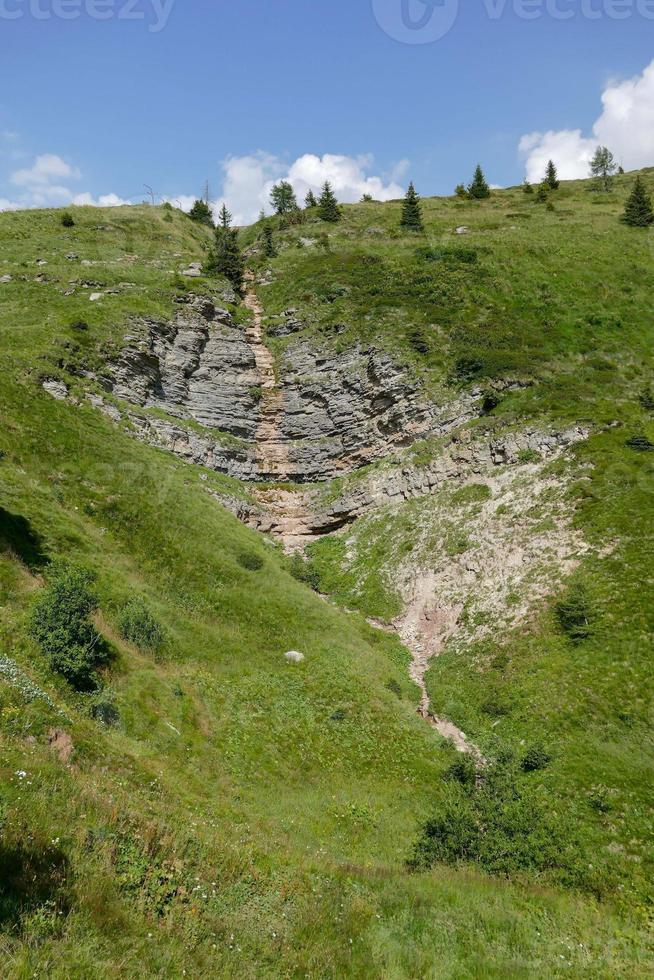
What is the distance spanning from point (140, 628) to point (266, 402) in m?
36.6

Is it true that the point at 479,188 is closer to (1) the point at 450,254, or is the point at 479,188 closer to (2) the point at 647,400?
(1) the point at 450,254

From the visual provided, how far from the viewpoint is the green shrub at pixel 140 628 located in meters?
21.1

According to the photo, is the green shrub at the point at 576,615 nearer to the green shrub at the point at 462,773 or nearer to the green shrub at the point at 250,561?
the green shrub at the point at 462,773

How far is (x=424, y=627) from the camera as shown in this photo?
3241 centimetres

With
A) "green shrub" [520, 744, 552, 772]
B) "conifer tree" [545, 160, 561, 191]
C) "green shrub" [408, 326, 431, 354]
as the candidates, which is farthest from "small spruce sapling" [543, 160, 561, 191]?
"green shrub" [520, 744, 552, 772]

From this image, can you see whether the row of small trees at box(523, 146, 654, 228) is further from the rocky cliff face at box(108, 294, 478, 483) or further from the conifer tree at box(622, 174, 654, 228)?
the rocky cliff face at box(108, 294, 478, 483)

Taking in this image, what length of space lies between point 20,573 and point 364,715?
621 inches

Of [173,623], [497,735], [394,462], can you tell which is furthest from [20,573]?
[394,462]

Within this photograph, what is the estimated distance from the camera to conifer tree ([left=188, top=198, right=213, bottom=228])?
11819 centimetres

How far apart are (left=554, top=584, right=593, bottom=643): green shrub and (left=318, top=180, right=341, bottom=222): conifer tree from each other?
3546 inches

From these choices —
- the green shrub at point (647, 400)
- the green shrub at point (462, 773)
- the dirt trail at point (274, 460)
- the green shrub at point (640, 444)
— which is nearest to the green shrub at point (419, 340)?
the dirt trail at point (274, 460)

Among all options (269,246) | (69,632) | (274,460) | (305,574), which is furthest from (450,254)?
(69,632)

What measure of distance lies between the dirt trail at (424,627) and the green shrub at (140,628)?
1411cm

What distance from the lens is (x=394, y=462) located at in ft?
147
